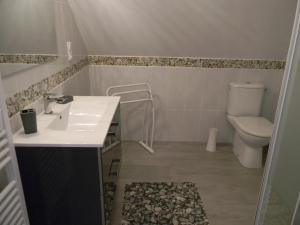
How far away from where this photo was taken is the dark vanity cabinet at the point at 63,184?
1.25 m

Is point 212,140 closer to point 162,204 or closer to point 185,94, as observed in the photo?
point 185,94

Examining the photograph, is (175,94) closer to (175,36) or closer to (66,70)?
(175,36)

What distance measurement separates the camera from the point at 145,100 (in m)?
2.94

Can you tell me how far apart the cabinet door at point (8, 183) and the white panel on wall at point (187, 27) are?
154 centimetres

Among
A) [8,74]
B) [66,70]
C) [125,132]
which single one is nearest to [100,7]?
[66,70]

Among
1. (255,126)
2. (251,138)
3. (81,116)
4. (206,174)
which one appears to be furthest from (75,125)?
(255,126)

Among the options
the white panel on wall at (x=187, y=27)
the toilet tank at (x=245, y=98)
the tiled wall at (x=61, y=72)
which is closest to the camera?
the tiled wall at (x=61, y=72)

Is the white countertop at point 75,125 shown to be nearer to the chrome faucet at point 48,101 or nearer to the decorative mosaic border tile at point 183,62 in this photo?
the chrome faucet at point 48,101

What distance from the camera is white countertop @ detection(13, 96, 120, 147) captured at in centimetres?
124

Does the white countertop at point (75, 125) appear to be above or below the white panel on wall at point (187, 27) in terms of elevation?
below

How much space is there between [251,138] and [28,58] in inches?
81.0

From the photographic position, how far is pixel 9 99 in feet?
4.22

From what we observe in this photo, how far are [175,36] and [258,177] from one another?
1.63 meters

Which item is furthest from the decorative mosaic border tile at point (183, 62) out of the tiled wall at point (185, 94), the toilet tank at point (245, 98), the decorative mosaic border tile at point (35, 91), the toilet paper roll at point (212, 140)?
the toilet paper roll at point (212, 140)
